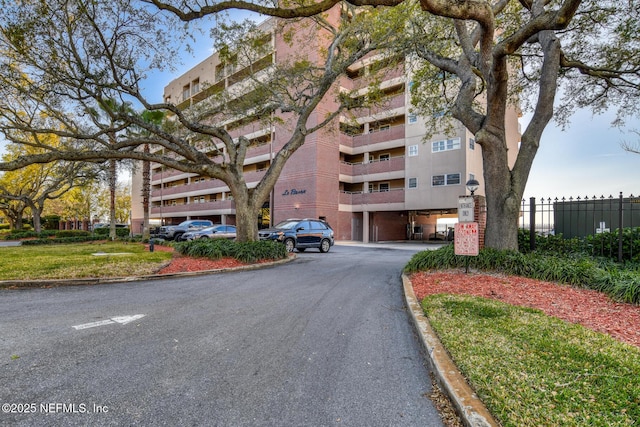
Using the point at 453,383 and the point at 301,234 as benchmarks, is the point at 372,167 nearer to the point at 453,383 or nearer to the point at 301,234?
the point at 301,234

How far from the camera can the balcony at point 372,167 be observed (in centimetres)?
2794

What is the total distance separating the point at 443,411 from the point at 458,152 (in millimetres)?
24483

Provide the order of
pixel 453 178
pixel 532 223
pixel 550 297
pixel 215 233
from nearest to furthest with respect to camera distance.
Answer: pixel 550 297
pixel 532 223
pixel 215 233
pixel 453 178

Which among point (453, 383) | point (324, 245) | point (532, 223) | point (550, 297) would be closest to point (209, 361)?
point (453, 383)

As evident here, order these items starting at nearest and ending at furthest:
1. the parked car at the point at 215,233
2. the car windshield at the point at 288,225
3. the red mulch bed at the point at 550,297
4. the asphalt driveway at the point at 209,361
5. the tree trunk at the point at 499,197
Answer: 1. the asphalt driveway at the point at 209,361
2. the red mulch bed at the point at 550,297
3. the tree trunk at the point at 499,197
4. the car windshield at the point at 288,225
5. the parked car at the point at 215,233

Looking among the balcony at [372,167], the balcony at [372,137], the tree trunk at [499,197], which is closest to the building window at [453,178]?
the balcony at [372,167]

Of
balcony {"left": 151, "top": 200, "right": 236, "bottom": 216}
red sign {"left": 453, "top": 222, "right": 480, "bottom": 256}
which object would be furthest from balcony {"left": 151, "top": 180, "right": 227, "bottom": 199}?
red sign {"left": 453, "top": 222, "right": 480, "bottom": 256}

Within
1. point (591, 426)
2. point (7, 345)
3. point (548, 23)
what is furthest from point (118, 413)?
point (548, 23)

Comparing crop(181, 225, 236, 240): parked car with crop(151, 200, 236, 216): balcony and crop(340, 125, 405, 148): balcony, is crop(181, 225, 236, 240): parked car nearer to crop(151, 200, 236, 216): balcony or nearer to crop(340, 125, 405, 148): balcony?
crop(151, 200, 236, 216): balcony

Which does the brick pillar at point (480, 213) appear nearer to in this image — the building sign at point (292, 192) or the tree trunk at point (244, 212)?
the tree trunk at point (244, 212)

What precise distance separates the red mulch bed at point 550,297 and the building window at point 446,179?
18.0 metres

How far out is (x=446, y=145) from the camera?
25.1 m

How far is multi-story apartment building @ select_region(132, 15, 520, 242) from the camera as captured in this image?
25.1m

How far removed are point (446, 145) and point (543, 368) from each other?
80.2 feet
